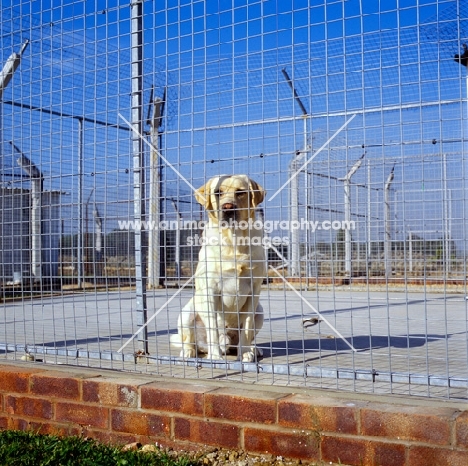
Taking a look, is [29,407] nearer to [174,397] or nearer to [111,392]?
[111,392]

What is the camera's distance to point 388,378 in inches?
105

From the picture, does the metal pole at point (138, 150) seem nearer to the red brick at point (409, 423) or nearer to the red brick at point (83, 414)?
the red brick at point (83, 414)

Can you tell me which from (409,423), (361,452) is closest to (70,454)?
(361,452)

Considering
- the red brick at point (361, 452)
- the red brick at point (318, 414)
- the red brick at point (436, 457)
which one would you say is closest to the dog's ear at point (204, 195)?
the red brick at point (318, 414)

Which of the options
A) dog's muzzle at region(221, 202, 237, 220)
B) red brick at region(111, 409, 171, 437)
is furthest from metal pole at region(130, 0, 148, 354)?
red brick at region(111, 409, 171, 437)

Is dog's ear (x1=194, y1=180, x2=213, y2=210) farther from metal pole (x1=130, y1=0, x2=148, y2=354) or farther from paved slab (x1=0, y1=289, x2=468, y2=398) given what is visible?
paved slab (x1=0, y1=289, x2=468, y2=398)

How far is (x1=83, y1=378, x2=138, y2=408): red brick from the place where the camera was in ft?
9.12

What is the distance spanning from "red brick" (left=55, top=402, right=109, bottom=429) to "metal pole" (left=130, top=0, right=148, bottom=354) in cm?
64

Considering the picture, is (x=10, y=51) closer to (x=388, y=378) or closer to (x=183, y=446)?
(x=183, y=446)

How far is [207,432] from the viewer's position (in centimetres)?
258

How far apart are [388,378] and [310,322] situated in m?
2.45

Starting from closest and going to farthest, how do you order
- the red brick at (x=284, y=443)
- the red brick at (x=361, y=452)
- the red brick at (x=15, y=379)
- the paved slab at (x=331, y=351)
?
the red brick at (x=361, y=452) < the red brick at (x=284, y=443) < the paved slab at (x=331, y=351) < the red brick at (x=15, y=379)

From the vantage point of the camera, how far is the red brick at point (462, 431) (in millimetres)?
2109

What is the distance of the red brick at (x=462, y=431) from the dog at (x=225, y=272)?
1487mm
